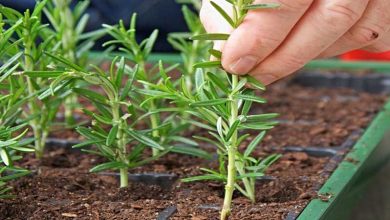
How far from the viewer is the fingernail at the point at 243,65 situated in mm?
1037

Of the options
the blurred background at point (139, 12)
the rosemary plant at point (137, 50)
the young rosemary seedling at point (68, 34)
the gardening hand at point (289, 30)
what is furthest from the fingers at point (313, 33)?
the blurred background at point (139, 12)

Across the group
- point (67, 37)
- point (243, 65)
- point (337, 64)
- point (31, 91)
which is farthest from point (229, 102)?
point (337, 64)

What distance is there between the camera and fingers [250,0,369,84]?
1.07m

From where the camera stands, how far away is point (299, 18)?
3.51 feet

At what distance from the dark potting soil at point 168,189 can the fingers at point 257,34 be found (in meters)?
0.23

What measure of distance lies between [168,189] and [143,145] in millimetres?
88

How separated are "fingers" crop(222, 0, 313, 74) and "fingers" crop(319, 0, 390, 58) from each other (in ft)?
0.41

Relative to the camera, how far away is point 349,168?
1.31 metres

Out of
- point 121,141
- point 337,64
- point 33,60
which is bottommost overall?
point 337,64

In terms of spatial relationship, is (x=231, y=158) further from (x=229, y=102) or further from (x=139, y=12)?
(x=139, y=12)

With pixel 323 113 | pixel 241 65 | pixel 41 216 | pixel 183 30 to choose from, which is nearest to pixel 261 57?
pixel 241 65

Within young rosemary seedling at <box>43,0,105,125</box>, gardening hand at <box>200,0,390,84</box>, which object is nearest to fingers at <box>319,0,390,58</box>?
gardening hand at <box>200,0,390,84</box>

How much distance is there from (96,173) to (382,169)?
2.01 feet

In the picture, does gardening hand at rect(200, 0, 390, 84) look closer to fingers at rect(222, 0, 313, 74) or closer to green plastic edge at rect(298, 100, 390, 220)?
fingers at rect(222, 0, 313, 74)
